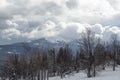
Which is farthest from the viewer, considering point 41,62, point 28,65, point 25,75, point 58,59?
point 58,59

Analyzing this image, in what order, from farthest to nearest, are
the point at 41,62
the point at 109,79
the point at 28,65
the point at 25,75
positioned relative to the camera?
the point at 25,75 < the point at 28,65 < the point at 41,62 < the point at 109,79

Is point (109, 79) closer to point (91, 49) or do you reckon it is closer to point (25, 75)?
point (91, 49)

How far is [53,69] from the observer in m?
114

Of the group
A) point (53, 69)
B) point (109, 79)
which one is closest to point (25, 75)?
point (53, 69)

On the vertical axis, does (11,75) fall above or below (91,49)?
below

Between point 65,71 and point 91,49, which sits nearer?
point 91,49

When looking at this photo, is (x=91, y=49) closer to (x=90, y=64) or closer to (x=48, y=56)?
(x=90, y=64)

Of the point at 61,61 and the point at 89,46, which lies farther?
the point at 61,61

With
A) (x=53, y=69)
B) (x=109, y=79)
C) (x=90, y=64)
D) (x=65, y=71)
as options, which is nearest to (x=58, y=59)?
(x=53, y=69)

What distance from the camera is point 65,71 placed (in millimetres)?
99438

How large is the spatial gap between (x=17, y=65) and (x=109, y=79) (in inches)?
1833

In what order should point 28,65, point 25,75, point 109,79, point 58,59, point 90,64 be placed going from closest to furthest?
point 109,79 → point 90,64 → point 28,65 → point 25,75 → point 58,59

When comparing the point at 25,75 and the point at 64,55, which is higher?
the point at 64,55

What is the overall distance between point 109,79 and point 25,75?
4935cm
